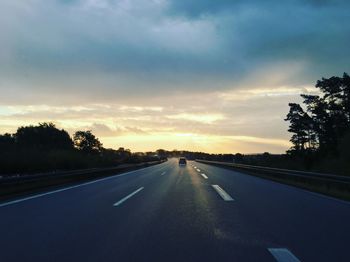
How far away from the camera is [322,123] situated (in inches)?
2847

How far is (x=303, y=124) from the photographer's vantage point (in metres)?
78.9

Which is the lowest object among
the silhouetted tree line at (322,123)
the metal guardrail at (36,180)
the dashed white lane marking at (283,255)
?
the dashed white lane marking at (283,255)

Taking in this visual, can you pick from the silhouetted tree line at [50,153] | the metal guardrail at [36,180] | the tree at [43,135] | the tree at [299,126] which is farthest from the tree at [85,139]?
the metal guardrail at [36,180]

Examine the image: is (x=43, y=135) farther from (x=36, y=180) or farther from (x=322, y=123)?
(x=36, y=180)

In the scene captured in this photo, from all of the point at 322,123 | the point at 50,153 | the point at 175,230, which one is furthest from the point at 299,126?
the point at 175,230

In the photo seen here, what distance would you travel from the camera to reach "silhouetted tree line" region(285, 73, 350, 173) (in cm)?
6444

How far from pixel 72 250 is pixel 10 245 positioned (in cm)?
128

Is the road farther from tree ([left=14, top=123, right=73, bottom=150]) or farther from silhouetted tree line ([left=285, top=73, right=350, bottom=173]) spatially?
tree ([left=14, top=123, right=73, bottom=150])

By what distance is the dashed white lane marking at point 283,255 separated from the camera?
670 centimetres

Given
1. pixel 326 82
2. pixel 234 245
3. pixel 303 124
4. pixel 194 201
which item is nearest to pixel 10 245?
pixel 234 245

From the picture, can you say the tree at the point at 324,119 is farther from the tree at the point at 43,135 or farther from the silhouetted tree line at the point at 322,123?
the tree at the point at 43,135

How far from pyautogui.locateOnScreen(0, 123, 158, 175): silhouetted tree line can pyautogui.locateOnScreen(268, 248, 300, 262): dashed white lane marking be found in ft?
79.2

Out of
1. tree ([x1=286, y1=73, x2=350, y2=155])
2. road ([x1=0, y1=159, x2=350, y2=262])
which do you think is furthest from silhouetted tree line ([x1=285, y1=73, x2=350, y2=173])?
road ([x1=0, y1=159, x2=350, y2=262])

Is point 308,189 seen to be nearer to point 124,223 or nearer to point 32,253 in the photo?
point 124,223
